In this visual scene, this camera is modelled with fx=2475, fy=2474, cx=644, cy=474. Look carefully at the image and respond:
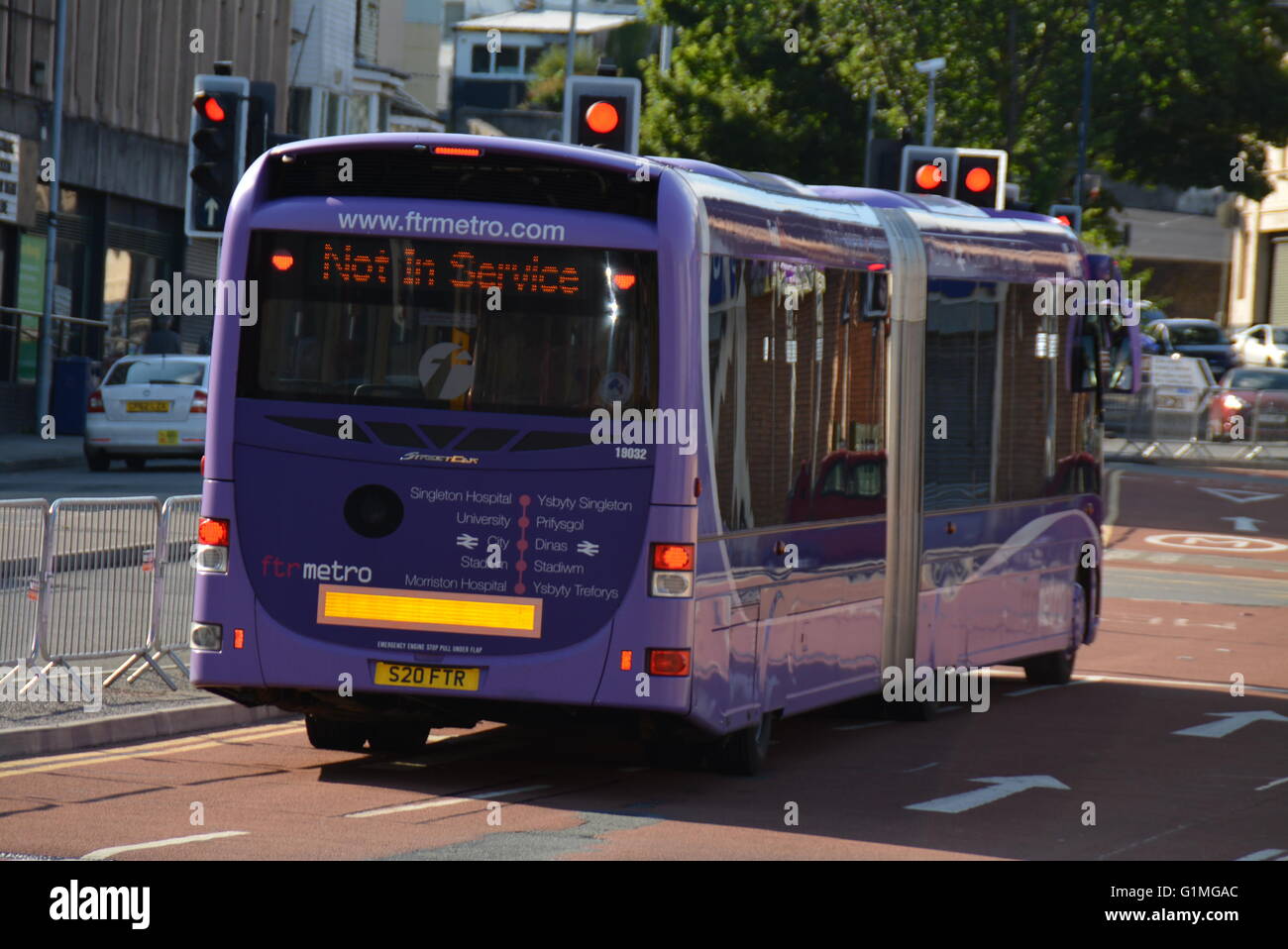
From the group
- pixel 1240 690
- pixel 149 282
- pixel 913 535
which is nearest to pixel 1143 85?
pixel 149 282

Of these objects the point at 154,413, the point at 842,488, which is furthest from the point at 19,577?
the point at 154,413

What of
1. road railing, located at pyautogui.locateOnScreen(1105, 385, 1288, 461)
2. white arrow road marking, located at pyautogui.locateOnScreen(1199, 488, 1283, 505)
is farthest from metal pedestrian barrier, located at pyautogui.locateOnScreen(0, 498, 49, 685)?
road railing, located at pyautogui.locateOnScreen(1105, 385, 1288, 461)

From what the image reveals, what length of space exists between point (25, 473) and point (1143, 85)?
1332 inches

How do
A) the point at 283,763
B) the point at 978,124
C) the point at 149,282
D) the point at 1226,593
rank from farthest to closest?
the point at 978,124
the point at 149,282
the point at 1226,593
the point at 283,763

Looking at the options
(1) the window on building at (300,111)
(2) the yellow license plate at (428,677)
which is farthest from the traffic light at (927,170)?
(1) the window on building at (300,111)

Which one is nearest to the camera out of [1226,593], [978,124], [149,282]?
[1226,593]

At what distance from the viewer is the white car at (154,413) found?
1261 inches

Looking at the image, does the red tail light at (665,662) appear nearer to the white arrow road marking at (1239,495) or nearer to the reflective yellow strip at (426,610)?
the reflective yellow strip at (426,610)

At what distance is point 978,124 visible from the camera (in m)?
55.8

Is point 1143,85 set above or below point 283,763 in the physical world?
above

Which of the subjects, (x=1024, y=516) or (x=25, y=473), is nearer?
(x=1024, y=516)

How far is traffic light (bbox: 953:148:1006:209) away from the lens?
21375mm

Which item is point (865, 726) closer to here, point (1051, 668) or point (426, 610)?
point (1051, 668)

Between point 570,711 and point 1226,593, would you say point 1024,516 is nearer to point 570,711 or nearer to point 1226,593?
point 570,711
